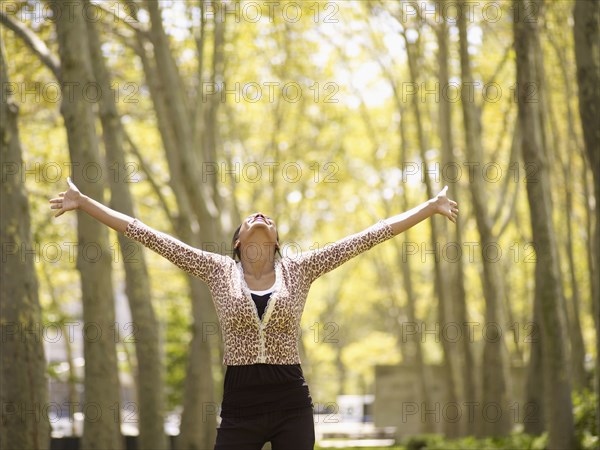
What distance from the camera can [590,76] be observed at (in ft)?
36.5

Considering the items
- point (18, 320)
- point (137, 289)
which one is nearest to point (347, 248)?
point (18, 320)

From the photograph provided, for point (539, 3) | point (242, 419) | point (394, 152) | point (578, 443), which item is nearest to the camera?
point (242, 419)

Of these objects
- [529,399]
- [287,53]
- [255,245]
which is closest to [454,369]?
[529,399]

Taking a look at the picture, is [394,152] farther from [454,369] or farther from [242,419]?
[242,419]

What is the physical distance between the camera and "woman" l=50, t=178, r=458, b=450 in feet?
18.3

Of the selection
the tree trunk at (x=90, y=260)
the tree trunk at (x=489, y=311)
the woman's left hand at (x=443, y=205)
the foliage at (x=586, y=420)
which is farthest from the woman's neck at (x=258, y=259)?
the tree trunk at (x=489, y=311)

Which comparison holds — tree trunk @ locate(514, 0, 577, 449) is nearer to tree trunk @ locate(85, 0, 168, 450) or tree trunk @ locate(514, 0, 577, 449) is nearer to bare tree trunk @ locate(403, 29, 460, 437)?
tree trunk @ locate(85, 0, 168, 450)

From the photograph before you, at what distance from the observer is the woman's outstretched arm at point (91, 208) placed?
6137 mm

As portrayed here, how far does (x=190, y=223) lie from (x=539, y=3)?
6.06m

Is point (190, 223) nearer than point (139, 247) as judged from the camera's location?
No

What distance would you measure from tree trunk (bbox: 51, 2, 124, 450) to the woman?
5808 mm

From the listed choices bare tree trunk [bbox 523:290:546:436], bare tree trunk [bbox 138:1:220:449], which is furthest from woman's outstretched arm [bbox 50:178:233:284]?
bare tree trunk [bbox 523:290:546:436]

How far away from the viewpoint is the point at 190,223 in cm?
1661

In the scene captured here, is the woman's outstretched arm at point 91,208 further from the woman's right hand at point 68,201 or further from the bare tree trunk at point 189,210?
the bare tree trunk at point 189,210
